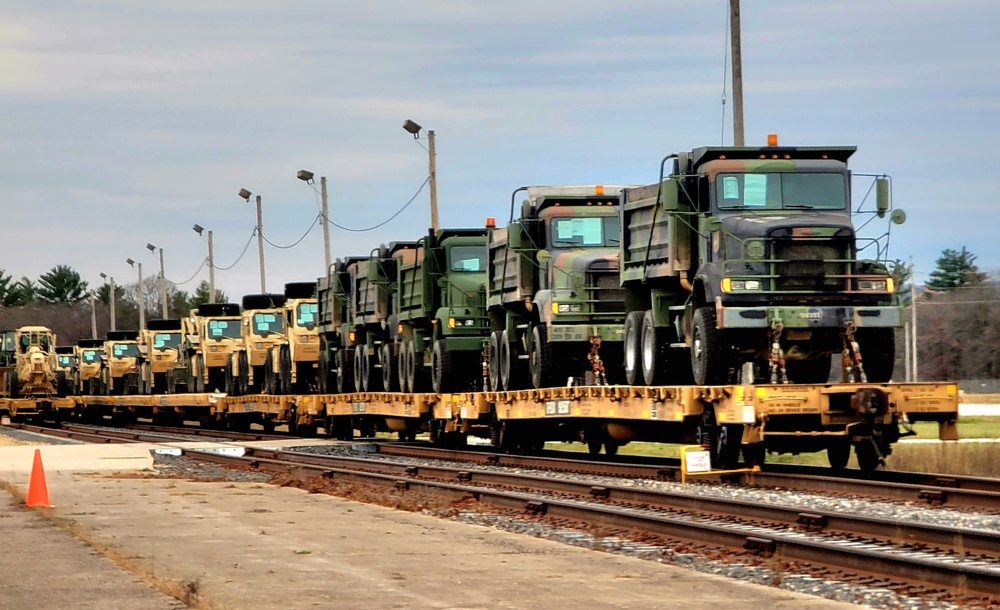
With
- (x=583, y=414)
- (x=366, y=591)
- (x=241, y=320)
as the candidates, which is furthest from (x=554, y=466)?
(x=241, y=320)

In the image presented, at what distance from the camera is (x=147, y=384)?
6250 cm

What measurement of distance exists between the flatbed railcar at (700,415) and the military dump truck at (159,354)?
2790 cm

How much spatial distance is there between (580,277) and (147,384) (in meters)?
41.4

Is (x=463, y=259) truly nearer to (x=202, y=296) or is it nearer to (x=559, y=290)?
(x=559, y=290)

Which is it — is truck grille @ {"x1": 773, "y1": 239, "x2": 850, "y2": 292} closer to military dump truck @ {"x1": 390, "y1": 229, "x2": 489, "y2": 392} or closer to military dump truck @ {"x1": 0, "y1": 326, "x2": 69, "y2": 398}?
military dump truck @ {"x1": 390, "y1": 229, "x2": 489, "y2": 392}

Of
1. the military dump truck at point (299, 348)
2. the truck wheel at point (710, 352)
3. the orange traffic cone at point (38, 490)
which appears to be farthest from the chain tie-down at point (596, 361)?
the military dump truck at point (299, 348)

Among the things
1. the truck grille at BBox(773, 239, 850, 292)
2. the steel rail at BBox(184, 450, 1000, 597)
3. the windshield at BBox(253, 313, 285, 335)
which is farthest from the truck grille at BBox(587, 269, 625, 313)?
the windshield at BBox(253, 313, 285, 335)

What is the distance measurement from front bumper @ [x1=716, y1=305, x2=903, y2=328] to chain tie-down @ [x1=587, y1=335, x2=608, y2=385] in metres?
4.94

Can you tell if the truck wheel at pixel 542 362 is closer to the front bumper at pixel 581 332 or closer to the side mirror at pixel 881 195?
the front bumper at pixel 581 332

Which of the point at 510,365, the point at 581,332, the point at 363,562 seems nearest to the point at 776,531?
the point at 363,562

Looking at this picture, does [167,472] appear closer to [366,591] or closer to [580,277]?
[580,277]

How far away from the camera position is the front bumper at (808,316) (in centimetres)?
1833

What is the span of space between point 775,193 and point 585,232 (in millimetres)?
5859

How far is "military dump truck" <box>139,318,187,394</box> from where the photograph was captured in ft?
199
